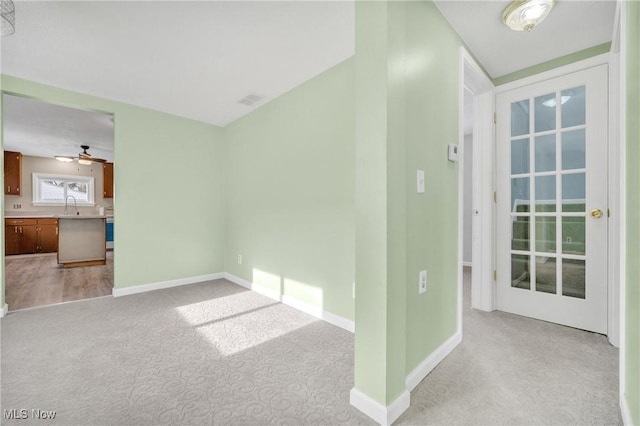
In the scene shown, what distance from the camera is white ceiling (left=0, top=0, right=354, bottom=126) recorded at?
74.0 inches

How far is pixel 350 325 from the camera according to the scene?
2408 mm

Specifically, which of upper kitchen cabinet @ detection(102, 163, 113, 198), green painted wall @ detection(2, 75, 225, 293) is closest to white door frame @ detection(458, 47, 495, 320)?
green painted wall @ detection(2, 75, 225, 293)

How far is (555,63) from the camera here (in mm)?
2402

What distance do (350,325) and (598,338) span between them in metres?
1.92

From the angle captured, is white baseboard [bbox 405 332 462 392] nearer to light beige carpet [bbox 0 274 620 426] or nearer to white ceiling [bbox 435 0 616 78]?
light beige carpet [bbox 0 274 620 426]

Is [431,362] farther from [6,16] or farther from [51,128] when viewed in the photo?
[51,128]

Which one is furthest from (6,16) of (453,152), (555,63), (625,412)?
(555,63)

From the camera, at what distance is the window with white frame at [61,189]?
682cm

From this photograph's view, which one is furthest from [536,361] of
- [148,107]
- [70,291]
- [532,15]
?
[70,291]

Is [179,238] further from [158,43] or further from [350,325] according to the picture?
[350,325]

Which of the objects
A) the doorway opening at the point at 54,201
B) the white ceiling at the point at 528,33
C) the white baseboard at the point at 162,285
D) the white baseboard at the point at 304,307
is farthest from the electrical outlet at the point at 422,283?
the doorway opening at the point at 54,201

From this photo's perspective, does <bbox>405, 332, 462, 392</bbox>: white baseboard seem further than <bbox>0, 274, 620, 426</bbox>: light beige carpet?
Yes

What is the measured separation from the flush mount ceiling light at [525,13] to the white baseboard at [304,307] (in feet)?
8.12
